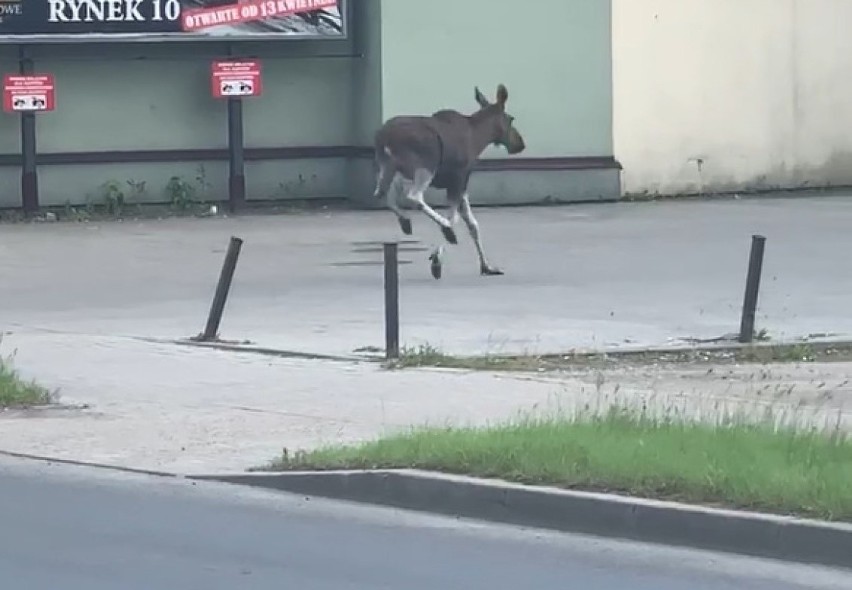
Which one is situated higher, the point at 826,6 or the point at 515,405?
the point at 826,6

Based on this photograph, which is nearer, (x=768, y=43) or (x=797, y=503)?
(x=797, y=503)

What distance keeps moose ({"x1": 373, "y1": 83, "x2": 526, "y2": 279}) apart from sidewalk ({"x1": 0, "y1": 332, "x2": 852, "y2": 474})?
5675 millimetres

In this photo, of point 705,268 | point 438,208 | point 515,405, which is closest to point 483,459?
point 515,405

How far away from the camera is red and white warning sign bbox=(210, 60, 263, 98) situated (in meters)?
29.6

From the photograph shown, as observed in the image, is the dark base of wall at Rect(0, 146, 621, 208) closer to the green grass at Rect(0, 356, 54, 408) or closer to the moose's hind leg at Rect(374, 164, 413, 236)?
the moose's hind leg at Rect(374, 164, 413, 236)

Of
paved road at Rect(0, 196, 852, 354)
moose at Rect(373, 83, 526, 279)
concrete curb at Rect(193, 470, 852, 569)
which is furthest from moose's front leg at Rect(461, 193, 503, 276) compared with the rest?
concrete curb at Rect(193, 470, 852, 569)

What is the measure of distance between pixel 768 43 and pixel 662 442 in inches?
911

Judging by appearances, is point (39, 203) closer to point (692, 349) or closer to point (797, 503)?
point (692, 349)

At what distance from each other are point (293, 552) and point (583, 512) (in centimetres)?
139

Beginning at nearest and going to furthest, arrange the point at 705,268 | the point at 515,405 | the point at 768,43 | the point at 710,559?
the point at 710,559
the point at 515,405
the point at 705,268
the point at 768,43

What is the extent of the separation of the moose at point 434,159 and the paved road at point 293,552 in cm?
1066

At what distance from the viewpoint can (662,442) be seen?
33.7ft

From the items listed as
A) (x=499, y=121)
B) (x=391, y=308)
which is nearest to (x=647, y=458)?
(x=391, y=308)

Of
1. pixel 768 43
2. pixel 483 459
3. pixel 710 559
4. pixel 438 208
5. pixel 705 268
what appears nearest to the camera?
pixel 710 559
